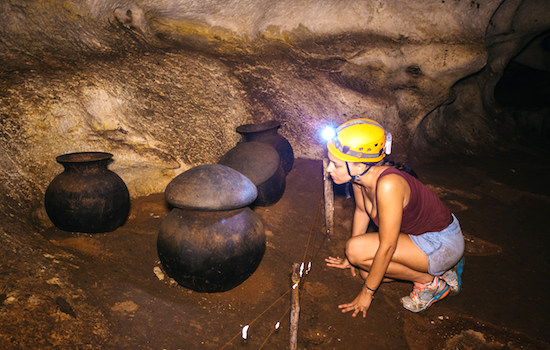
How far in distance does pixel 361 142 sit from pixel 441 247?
1302 mm

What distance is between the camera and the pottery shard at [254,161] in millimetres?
5094

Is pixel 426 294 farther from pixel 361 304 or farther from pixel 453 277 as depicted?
pixel 361 304

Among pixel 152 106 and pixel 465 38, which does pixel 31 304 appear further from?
pixel 465 38

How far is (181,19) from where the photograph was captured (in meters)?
4.73

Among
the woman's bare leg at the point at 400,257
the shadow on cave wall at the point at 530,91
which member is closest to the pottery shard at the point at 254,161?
the woman's bare leg at the point at 400,257

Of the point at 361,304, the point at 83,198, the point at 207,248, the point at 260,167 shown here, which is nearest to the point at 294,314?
the point at 361,304

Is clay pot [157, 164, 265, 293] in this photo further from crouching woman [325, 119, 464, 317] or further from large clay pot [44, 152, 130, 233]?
large clay pot [44, 152, 130, 233]

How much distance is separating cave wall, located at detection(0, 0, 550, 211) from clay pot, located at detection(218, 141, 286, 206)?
1039 millimetres

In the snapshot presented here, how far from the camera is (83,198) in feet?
13.7

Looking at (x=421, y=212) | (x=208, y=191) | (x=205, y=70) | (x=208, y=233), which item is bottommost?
(x=208, y=233)

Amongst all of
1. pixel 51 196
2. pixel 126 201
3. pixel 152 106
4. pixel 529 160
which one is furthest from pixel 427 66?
pixel 51 196

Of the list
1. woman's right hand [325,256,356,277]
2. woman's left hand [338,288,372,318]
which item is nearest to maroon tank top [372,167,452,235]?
woman's left hand [338,288,372,318]

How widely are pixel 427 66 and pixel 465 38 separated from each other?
0.68 meters

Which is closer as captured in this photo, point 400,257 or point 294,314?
point 294,314
